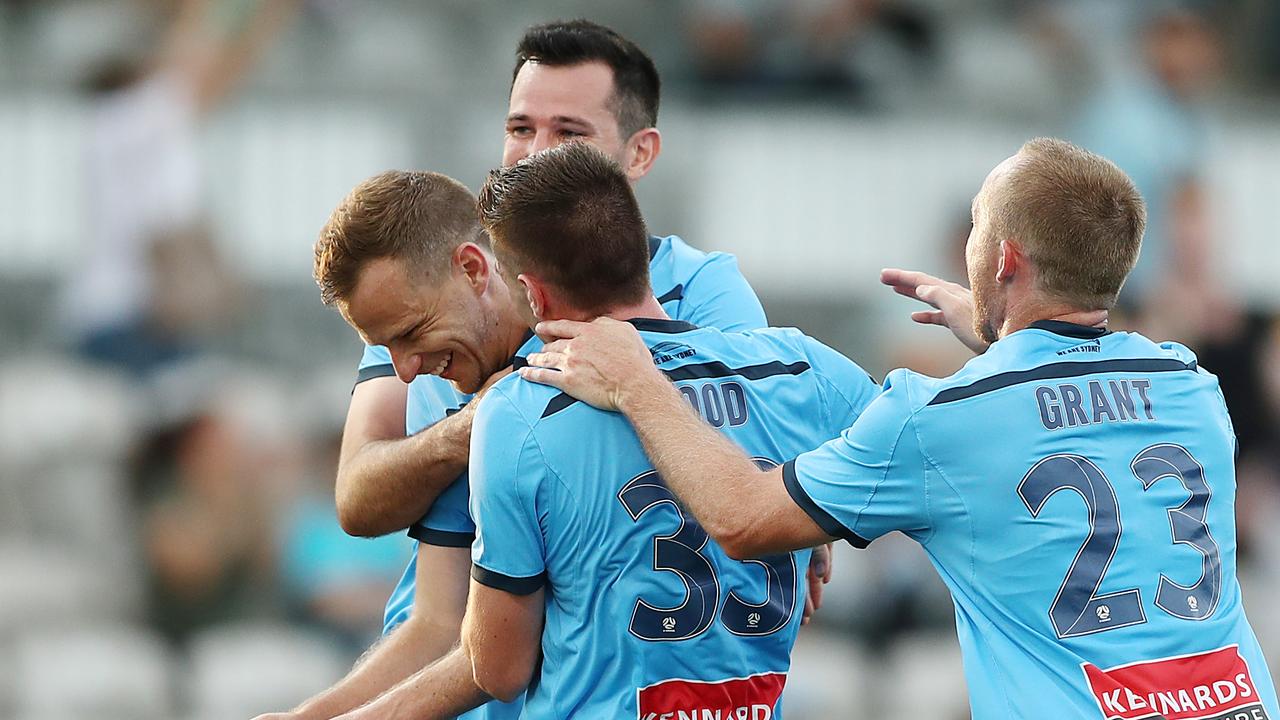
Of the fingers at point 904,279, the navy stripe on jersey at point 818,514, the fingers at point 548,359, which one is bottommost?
the navy stripe on jersey at point 818,514

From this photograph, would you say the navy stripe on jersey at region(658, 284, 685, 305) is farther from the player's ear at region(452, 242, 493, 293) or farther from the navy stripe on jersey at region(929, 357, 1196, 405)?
the navy stripe on jersey at region(929, 357, 1196, 405)

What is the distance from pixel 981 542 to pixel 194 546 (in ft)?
21.5

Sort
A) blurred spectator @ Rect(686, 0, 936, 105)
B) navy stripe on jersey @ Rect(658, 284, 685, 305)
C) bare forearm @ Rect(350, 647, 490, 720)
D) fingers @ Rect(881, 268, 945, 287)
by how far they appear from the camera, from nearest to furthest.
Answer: bare forearm @ Rect(350, 647, 490, 720) → fingers @ Rect(881, 268, 945, 287) → navy stripe on jersey @ Rect(658, 284, 685, 305) → blurred spectator @ Rect(686, 0, 936, 105)

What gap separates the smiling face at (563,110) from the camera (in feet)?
13.8

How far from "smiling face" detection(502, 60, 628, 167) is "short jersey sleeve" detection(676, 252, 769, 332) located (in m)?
0.54

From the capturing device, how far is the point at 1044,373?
2932mm

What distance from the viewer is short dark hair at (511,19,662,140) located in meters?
4.28

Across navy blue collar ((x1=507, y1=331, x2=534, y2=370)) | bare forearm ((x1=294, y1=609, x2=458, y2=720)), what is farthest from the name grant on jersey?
bare forearm ((x1=294, y1=609, x2=458, y2=720))

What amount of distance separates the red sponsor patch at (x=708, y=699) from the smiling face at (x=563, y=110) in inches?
64.2

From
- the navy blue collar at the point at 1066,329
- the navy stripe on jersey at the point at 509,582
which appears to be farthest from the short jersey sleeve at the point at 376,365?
the navy blue collar at the point at 1066,329

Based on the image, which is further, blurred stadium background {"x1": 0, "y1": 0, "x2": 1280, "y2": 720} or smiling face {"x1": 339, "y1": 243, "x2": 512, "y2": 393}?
blurred stadium background {"x1": 0, "y1": 0, "x2": 1280, "y2": 720}

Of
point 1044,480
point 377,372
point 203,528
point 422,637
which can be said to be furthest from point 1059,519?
point 203,528

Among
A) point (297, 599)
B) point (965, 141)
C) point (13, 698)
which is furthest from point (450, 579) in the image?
point (965, 141)

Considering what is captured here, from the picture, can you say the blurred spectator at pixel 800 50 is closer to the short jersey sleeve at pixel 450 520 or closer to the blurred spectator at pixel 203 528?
the blurred spectator at pixel 203 528
